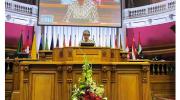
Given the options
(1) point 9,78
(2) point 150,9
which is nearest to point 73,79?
(1) point 9,78

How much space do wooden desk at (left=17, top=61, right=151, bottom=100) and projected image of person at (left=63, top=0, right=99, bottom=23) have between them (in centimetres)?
599

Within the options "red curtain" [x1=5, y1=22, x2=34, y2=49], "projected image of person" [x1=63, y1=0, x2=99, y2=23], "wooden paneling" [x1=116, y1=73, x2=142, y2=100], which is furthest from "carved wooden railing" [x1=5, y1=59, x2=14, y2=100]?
"projected image of person" [x1=63, y1=0, x2=99, y2=23]

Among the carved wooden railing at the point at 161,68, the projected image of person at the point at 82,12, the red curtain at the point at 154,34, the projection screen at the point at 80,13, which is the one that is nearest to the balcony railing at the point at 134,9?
the projection screen at the point at 80,13

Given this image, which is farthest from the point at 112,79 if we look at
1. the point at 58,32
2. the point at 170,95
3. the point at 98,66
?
the point at 58,32

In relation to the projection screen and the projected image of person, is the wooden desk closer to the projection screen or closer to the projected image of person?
the projection screen

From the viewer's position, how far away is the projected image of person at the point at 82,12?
10836 mm

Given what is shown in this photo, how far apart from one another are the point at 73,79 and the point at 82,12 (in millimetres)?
6411

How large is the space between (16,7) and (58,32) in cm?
180

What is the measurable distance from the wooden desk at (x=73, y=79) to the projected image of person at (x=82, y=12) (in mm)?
5990

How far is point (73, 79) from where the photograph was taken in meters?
4.87

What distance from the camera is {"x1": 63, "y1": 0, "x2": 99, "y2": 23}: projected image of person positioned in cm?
1084

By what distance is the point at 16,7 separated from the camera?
1034cm

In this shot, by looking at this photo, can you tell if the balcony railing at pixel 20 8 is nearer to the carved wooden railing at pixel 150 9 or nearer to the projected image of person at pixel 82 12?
the projected image of person at pixel 82 12

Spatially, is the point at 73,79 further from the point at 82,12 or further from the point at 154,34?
the point at 82,12
